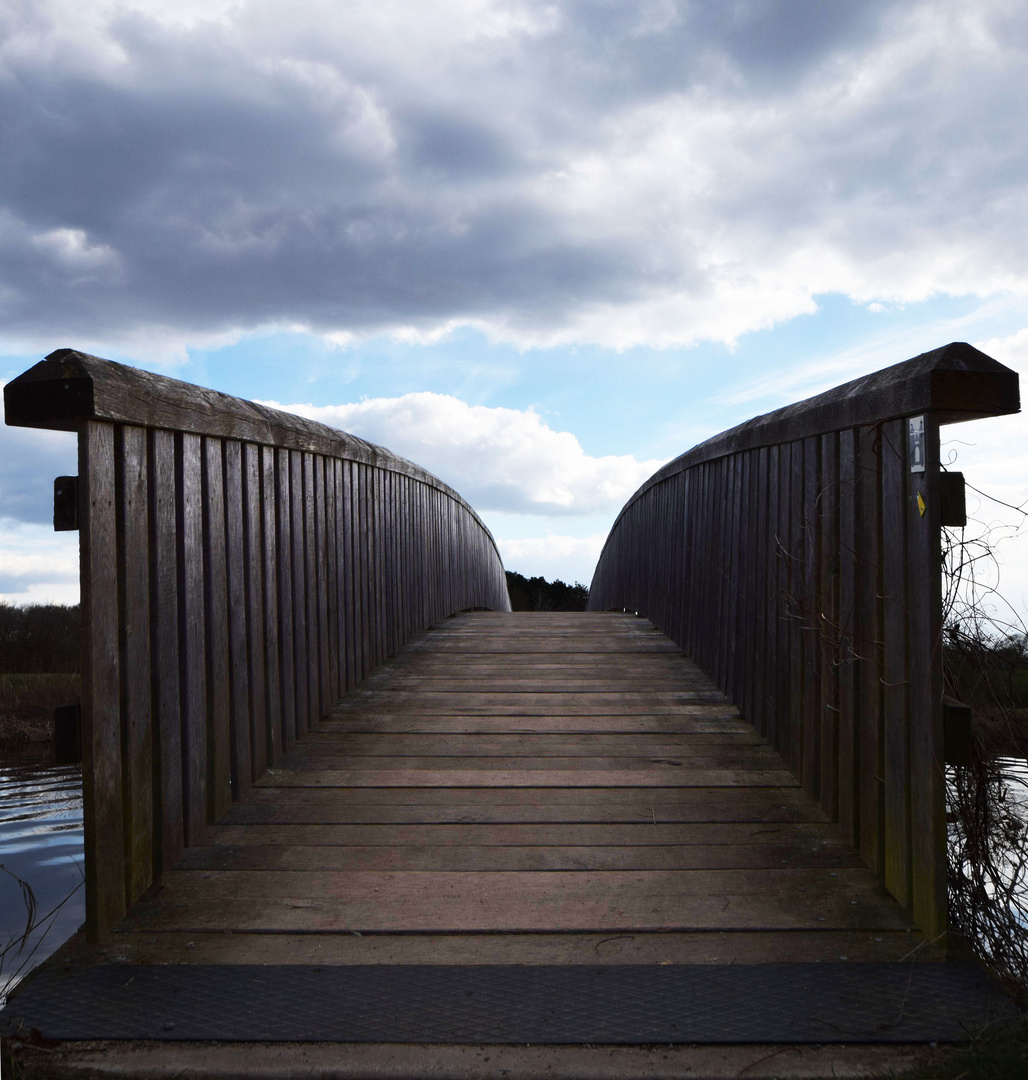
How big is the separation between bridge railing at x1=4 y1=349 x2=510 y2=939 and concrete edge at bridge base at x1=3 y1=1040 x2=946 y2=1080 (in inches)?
19.9

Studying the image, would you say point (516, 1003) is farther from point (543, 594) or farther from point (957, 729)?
point (543, 594)

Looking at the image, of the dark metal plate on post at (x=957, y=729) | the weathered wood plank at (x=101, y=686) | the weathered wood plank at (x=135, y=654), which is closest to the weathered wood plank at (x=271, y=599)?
the weathered wood plank at (x=135, y=654)

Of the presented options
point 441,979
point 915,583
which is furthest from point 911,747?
point 441,979

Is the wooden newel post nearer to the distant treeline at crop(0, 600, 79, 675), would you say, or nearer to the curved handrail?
the curved handrail

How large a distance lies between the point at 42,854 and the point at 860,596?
289 inches

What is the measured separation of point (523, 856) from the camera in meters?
2.71

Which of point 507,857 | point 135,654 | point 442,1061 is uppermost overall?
point 135,654

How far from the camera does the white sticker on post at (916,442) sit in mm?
2289

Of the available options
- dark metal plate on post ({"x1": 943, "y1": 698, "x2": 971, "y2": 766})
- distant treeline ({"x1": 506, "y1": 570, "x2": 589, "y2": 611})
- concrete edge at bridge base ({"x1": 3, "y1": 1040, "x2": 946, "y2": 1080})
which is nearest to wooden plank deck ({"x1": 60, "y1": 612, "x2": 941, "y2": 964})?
concrete edge at bridge base ({"x1": 3, "y1": 1040, "x2": 946, "y2": 1080})

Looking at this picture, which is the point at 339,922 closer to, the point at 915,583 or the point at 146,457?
the point at 146,457

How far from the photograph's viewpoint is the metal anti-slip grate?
187 centimetres

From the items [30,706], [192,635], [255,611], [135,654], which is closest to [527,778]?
[255,611]

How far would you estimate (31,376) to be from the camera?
87.3 inches

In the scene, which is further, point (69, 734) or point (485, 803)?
point (485, 803)
